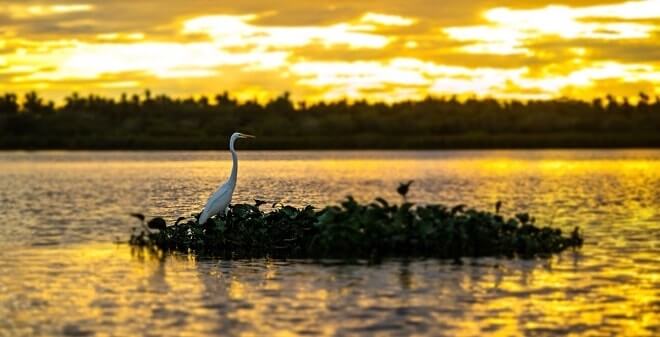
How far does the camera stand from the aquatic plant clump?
22297 mm

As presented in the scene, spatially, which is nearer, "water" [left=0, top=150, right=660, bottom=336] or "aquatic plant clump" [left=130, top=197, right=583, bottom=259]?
"water" [left=0, top=150, right=660, bottom=336]

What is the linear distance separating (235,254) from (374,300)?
6119 millimetres

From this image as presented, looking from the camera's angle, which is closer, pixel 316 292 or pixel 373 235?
pixel 316 292

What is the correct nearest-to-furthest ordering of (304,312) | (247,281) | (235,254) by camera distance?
1. (304,312)
2. (247,281)
3. (235,254)

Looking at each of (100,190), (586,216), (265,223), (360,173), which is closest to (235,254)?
(265,223)

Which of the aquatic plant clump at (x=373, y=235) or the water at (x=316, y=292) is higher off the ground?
the aquatic plant clump at (x=373, y=235)

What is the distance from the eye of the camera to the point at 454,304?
17.0 metres

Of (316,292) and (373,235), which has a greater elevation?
(373,235)

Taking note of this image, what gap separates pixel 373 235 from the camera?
73.2ft

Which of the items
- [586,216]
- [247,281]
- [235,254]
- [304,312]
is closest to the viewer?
[304,312]

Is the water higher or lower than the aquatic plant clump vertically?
lower

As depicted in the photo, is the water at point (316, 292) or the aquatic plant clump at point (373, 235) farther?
the aquatic plant clump at point (373, 235)

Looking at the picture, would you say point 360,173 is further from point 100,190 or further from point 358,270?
point 358,270

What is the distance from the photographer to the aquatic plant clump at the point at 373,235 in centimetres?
2230
